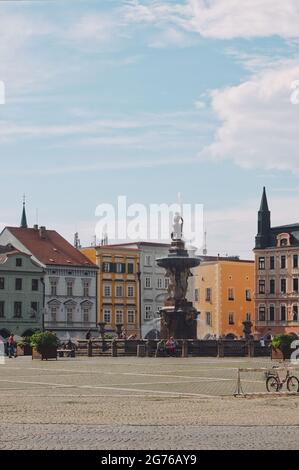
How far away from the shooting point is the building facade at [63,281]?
355ft

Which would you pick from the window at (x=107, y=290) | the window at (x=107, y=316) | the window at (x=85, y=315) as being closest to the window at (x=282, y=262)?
the window at (x=107, y=290)

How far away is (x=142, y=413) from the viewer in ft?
66.5

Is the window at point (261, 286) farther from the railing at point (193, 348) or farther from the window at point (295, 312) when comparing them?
the railing at point (193, 348)

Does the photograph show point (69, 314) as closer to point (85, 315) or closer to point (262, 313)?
point (85, 315)

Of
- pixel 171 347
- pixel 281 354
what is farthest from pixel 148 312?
pixel 281 354

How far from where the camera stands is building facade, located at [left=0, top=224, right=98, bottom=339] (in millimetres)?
108062

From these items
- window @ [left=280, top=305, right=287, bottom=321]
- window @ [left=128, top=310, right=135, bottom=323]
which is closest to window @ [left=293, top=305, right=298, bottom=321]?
window @ [left=280, top=305, right=287, bottom=321]

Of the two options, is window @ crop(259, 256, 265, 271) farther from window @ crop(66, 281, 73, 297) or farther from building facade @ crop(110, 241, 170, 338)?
window @ crop(66, 281, 73, 297)

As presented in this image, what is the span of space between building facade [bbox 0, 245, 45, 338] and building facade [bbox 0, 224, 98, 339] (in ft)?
3.44

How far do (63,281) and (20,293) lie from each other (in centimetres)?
592

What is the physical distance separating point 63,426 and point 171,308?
47.3m

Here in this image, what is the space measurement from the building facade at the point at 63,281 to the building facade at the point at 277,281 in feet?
66.0
